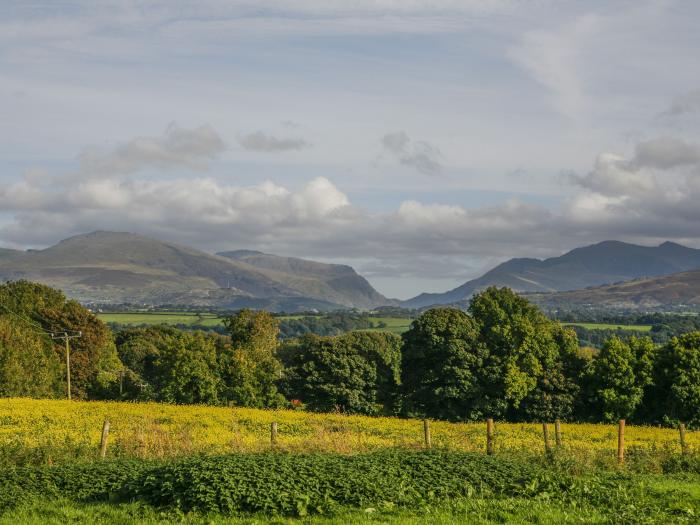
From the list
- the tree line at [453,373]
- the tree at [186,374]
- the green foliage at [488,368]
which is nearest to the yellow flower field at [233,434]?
the tree line at [453,373]

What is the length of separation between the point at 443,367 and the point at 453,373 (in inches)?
49.5

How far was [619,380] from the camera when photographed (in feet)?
234

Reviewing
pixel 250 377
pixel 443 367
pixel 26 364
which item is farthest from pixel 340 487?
pixel 26 364

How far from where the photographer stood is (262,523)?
19.1 m

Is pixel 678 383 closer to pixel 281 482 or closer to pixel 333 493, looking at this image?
pixel 333 493

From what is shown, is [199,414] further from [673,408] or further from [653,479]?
[673,408]

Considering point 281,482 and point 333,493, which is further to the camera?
point 281,482

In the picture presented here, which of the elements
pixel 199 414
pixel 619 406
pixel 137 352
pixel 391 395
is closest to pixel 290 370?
pixel 391 395

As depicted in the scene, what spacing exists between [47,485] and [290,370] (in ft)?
205

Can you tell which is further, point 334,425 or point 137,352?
point 137,352

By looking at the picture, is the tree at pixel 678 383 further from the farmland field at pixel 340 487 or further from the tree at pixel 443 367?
the farmland field at pixel 340 487

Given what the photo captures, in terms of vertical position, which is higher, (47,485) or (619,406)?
(47,485)

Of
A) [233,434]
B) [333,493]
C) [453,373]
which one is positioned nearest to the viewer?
[333,493]

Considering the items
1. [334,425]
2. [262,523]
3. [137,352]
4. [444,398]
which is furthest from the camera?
[137,352]
